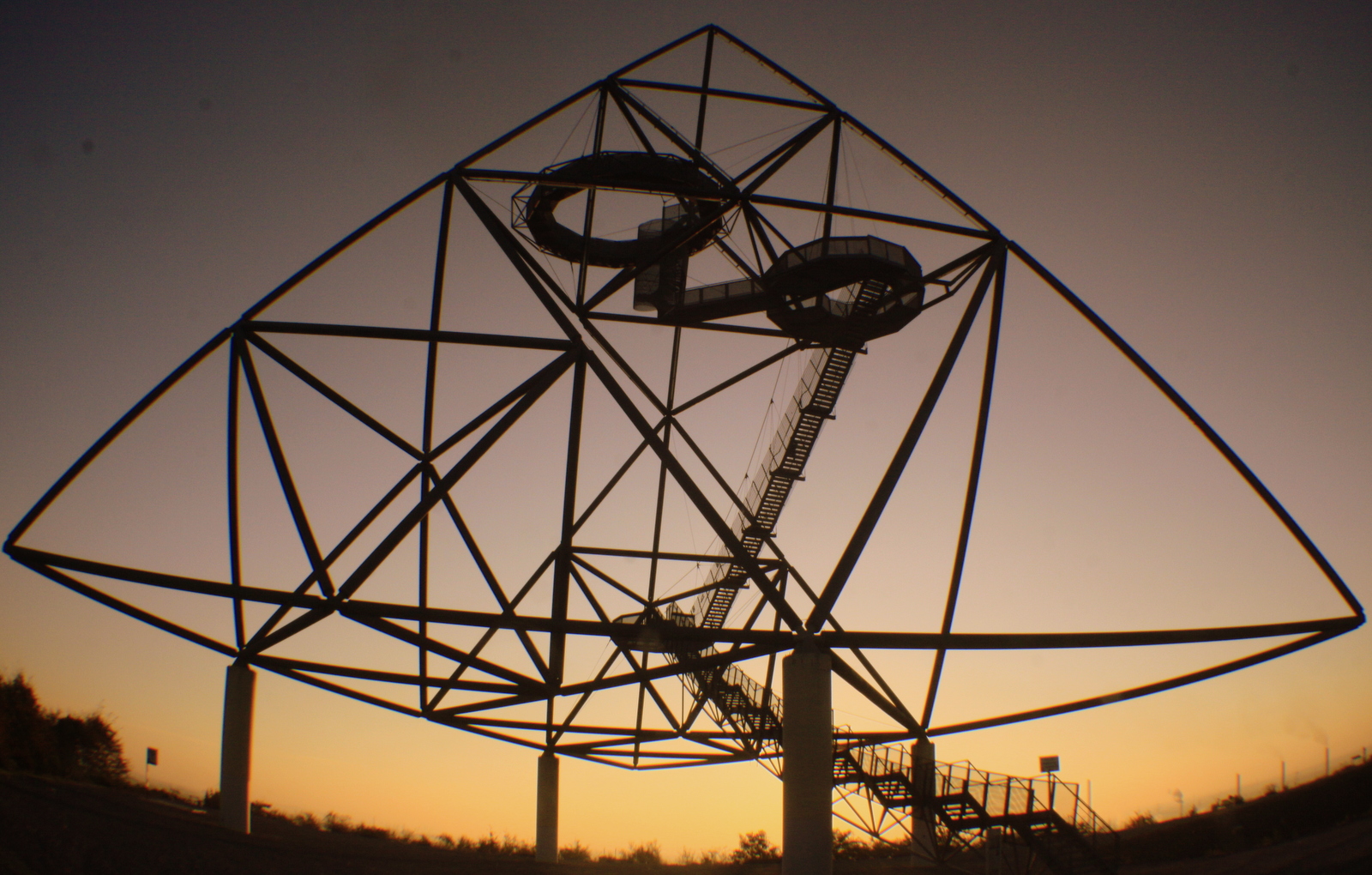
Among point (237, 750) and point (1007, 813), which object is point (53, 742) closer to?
point (237, 750)

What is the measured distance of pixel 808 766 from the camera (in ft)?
48.8

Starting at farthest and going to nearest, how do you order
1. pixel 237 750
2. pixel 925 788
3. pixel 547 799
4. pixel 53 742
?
pixel 53 742 → pixel 547 799 → pixel 925 788 → pixel 237 750

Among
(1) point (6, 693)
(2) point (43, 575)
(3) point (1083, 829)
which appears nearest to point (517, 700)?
(2) point (43, 575)

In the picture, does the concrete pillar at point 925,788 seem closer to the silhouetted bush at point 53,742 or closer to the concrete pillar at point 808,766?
the concrete pillar at point 808,766

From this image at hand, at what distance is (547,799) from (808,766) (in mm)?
15045

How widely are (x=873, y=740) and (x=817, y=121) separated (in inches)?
537

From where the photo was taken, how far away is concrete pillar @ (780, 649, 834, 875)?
1476 centimetres

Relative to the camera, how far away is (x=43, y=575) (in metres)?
17.0

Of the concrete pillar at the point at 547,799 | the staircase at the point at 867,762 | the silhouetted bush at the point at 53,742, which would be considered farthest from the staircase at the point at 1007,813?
the silhouetted bush at the point at 53,742

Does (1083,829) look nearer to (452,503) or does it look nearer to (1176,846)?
(1176,846)

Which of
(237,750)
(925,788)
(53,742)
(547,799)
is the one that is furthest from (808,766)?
(53,742)

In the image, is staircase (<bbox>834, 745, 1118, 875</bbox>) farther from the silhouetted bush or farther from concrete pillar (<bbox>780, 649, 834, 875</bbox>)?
the silhouetted bush

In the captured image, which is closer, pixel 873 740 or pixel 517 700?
pixel 873 740

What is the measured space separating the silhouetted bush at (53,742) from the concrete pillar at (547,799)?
12.8 meters
